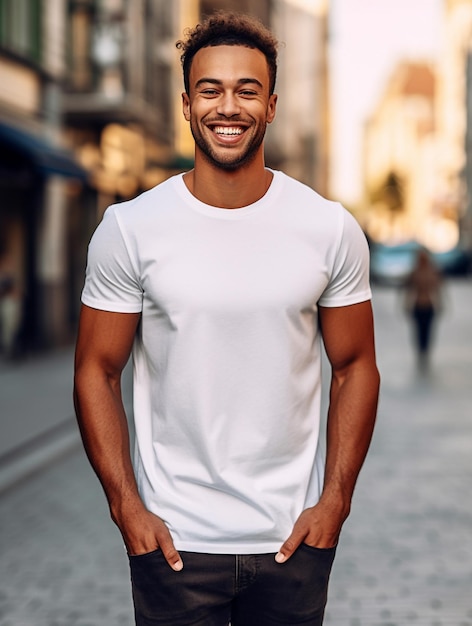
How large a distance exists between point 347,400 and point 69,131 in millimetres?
20671

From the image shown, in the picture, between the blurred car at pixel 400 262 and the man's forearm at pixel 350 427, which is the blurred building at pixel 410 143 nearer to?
the blurred car at pixel 400 262

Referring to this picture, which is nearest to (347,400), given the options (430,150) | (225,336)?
(225,336)

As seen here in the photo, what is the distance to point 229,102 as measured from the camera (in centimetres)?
241

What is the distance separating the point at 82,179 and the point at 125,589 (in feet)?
41.6

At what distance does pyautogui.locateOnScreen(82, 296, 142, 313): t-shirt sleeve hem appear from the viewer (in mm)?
2436

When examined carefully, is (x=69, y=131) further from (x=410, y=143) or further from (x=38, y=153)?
(x=410, y=143)

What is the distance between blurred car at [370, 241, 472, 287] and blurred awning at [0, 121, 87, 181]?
27.2m

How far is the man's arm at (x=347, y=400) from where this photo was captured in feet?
8.10

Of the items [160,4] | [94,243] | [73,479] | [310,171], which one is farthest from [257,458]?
[310,171]

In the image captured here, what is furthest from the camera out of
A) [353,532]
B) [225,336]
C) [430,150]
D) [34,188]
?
[430,150]

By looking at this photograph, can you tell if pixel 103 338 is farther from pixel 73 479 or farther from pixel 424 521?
pixel 73 479

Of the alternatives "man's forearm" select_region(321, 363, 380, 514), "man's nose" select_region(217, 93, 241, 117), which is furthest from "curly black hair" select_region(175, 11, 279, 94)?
"man's forearm" select_region(321, 363, 380, 514)

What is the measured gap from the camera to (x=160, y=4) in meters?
29.7

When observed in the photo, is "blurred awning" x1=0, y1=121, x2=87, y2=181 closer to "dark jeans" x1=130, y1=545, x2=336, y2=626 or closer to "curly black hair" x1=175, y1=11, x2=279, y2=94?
"curly black hair" x1=175, y1=11, x2=279, y2=94
